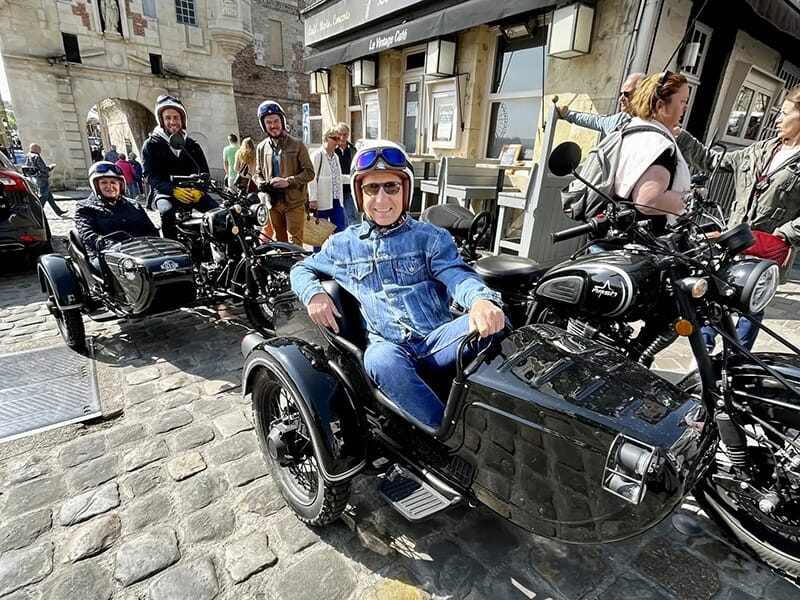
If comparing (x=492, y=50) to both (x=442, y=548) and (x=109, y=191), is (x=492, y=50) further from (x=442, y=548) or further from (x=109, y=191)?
(x=442, y=548)

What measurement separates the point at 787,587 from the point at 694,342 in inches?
42.0

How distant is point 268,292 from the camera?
369 cm

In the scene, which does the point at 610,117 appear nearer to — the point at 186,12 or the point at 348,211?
the point at 348,211

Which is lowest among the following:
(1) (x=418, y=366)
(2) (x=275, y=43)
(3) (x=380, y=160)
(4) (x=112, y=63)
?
(1) (x=418, y=366)

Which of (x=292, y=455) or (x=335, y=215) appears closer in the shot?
(x=292, y=455)

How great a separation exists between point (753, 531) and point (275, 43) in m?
31.4

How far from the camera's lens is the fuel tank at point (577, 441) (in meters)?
1.21

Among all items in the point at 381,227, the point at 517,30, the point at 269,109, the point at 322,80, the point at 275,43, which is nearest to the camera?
the point at 381,227

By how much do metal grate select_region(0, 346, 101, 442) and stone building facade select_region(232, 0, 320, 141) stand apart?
2598 cm

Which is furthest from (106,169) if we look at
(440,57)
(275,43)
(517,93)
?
(275,43)

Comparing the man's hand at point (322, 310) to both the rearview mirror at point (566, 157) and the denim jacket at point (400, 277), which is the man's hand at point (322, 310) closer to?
the denim jacket at point (400, 277)

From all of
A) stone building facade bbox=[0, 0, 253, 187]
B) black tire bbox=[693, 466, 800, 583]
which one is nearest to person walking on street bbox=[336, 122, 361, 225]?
black tire bbox=[693, 466, 800, 583]

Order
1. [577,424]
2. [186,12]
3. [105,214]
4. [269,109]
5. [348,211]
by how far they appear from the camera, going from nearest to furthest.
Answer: [577,424] → [105,214] → [269,109] → [348,211] → [186,12]

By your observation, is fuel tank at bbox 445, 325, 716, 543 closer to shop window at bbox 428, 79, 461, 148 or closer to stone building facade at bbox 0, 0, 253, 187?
shop window at bbox 428, 79, 461, 148
